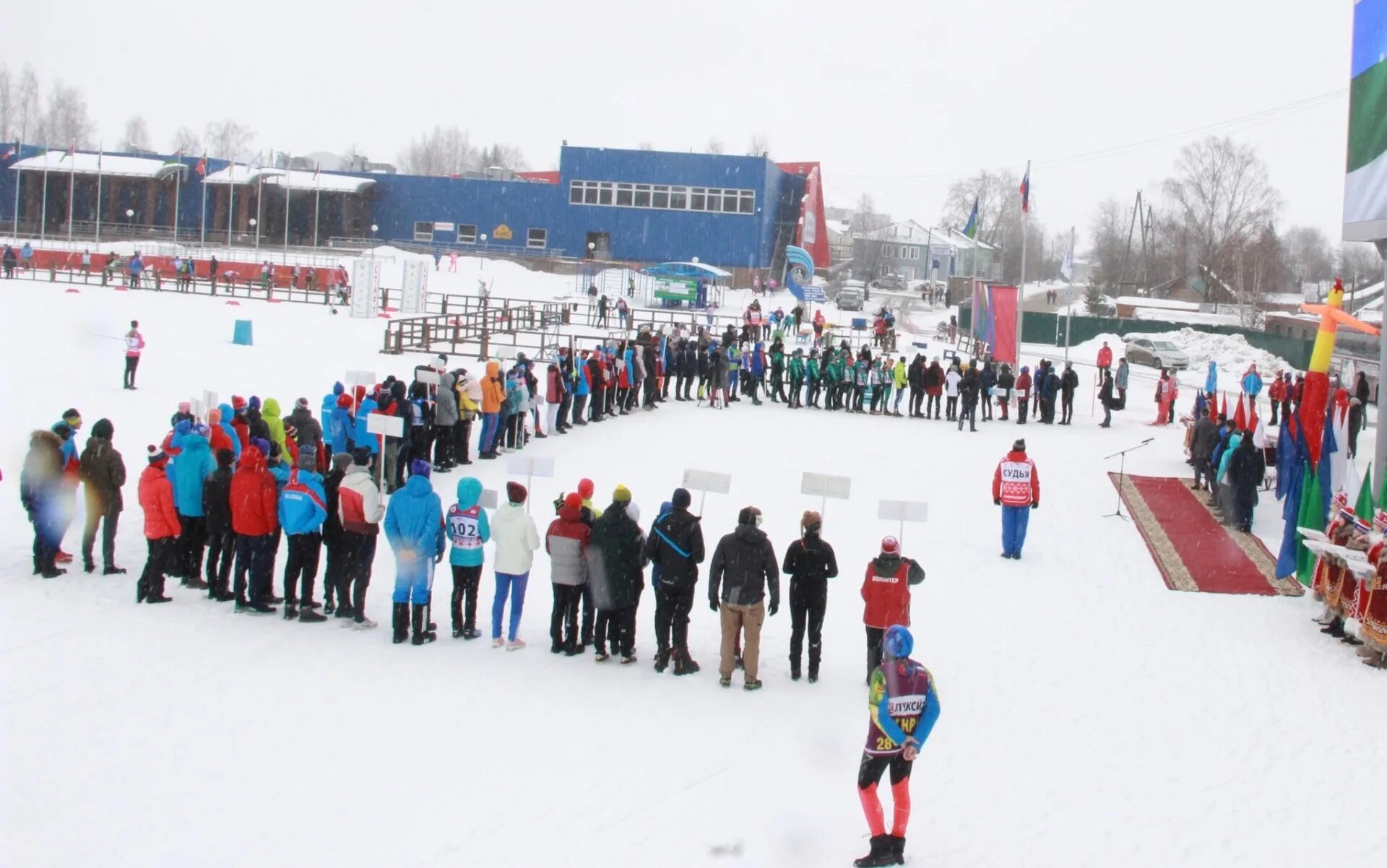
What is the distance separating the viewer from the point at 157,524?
10.3 m

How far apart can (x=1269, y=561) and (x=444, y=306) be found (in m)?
22.1

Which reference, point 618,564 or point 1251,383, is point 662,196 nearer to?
point 1251,383

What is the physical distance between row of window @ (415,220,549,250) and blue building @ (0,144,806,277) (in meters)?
0.06

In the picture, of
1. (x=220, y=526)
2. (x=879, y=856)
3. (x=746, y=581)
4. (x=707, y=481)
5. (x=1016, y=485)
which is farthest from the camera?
(x=1016, y=485)

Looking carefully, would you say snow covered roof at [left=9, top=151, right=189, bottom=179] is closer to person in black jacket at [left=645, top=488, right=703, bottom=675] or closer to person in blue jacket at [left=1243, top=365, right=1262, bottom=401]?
person in blue jacket at [left=1243, top=365, right=1262, bottom=401]

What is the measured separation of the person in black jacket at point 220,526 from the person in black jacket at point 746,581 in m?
4.34

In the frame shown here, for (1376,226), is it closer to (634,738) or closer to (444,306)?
(634,738)

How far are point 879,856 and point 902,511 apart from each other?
15.8 ft

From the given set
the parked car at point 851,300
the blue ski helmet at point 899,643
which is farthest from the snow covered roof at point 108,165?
the blue ski helmet at point 899,643

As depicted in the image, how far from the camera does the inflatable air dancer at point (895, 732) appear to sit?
20.7 ft

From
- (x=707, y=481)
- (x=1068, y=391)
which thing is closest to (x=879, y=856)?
A: (x=707, y=481)

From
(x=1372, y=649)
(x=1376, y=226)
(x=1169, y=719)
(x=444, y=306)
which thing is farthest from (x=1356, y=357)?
(x=1169, y=719)

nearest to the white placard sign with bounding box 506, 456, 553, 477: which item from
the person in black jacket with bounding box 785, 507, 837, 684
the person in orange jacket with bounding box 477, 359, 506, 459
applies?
the person in black jacket with bounding box 785, 507, 837, 684

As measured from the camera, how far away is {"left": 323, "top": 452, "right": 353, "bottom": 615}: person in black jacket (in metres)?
10.1
